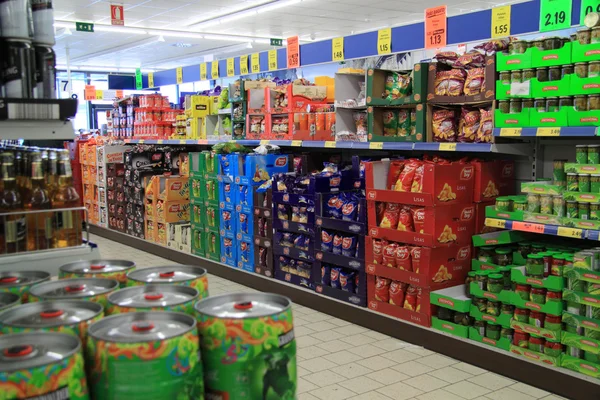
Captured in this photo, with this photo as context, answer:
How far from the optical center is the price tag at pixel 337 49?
6.14 meters

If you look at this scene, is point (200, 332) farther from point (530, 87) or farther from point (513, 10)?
point (513, 10)

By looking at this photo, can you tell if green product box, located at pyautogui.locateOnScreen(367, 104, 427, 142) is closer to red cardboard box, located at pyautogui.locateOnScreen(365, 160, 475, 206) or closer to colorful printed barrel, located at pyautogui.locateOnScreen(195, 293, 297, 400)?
red cardboard box, located at pyautogui.locateOnScreen(365, 160, 475, 206)

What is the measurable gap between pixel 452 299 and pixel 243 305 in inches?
105

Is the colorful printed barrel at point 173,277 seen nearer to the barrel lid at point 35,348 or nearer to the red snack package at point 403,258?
the barrel lid at point 35,348

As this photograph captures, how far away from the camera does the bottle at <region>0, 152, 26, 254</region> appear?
1.97m

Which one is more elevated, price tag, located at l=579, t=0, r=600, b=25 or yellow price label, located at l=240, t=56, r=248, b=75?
yellow price label, located at l=240, t=56, r=248, b=75

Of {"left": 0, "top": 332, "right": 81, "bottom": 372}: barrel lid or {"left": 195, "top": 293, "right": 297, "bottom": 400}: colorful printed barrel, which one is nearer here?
{"left": 0, "top": 332, "right": 81, "bottom": 372}: barrel lid

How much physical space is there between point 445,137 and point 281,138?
2129mm

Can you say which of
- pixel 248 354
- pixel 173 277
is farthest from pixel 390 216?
pixel 248 354

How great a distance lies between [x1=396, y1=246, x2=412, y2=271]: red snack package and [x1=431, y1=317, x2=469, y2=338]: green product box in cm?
40

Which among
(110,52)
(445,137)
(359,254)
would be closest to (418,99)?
(445,137)

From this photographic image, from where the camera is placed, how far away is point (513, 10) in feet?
13.3

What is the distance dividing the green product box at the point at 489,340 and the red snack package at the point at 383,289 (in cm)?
75

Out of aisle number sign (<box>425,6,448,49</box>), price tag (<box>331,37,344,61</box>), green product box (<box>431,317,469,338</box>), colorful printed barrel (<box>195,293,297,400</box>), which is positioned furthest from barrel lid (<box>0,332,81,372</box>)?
price tag (<box>331,37,344,61</box>)
